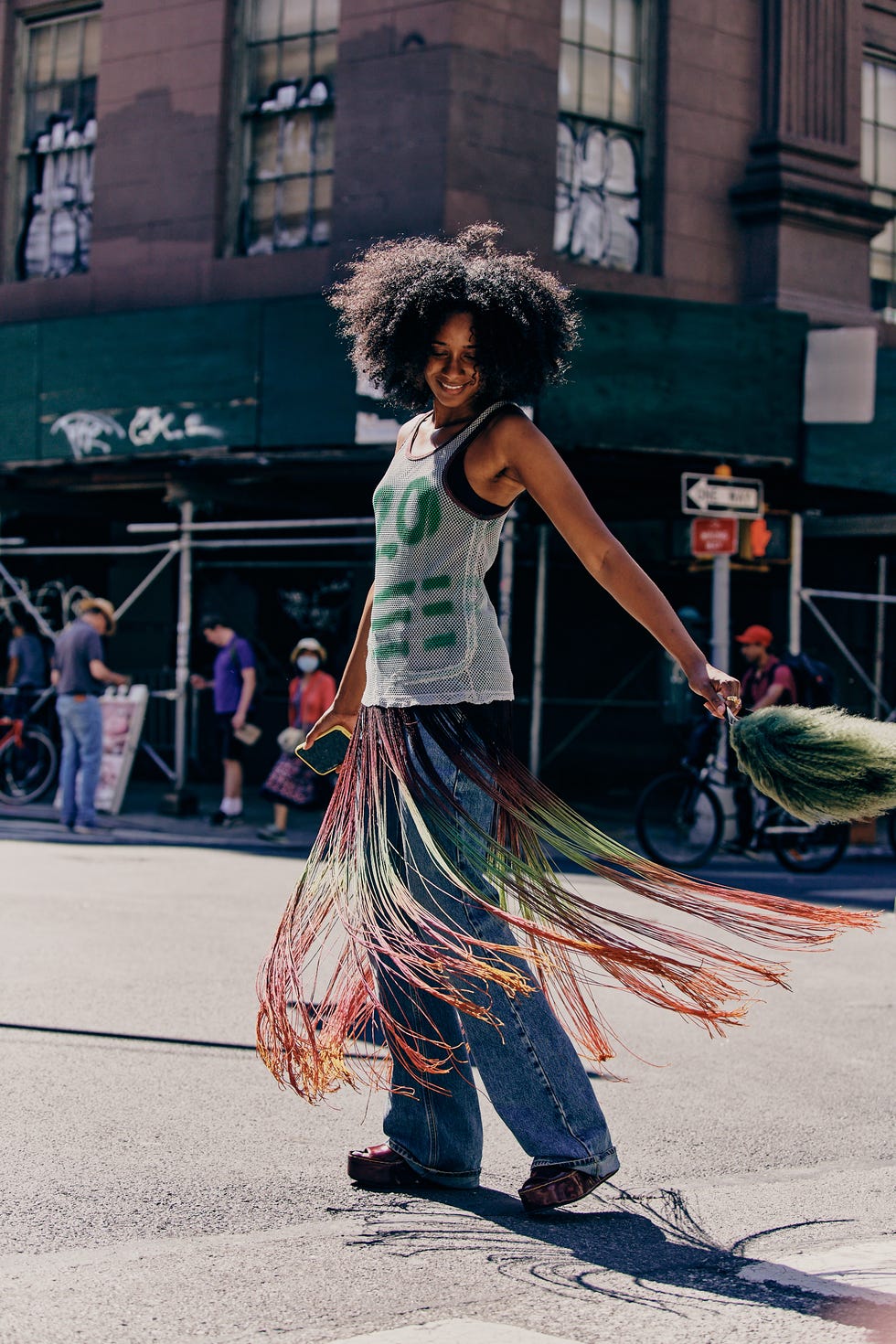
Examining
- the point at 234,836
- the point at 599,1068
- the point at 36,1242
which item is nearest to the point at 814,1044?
the point at 599,1068

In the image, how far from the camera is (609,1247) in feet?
11.0

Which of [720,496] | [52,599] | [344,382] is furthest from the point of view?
[52,599]

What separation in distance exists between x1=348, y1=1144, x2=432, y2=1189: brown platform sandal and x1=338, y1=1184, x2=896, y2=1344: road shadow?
1.6 inches

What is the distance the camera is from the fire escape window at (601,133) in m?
15.2

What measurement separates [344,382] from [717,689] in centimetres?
1105

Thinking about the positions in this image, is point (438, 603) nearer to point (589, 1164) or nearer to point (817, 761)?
point (817, 761)

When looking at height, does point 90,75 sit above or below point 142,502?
above

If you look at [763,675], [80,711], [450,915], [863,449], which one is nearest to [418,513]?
[450,915]

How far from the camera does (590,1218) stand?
11.7 feet

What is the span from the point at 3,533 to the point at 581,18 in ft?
30.1

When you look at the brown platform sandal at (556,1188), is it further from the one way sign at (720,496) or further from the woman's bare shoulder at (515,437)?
the one way sign at (720,496)

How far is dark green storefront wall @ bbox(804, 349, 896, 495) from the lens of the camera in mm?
14578

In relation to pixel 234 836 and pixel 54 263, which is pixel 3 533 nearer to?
pixel 54 263

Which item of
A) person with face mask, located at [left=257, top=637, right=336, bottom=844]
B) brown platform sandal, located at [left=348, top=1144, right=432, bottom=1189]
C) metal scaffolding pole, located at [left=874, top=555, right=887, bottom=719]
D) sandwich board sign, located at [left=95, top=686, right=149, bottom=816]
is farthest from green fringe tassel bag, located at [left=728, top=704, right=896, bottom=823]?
metal scaffolding pole, located at [left=874, top=555, right=887, bottom=719]
